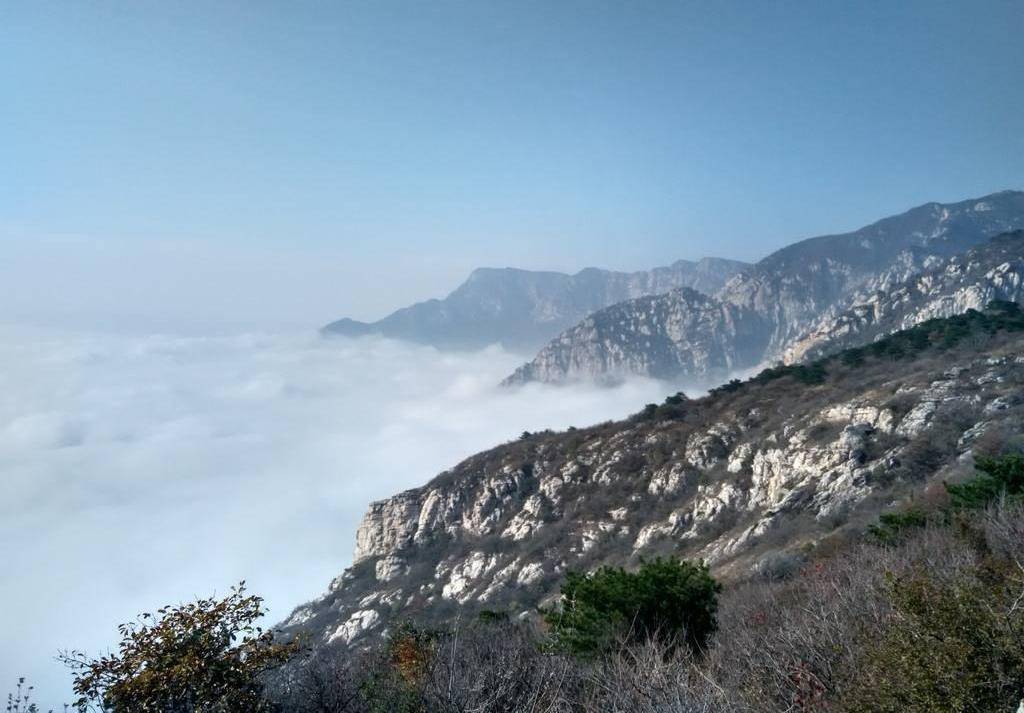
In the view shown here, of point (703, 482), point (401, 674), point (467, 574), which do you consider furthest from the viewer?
point (467, 574)

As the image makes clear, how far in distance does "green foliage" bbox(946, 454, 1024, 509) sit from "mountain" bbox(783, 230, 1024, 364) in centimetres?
9542

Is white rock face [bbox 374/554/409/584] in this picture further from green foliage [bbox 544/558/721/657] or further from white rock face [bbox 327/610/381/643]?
green foliage [bbox 544/558/721/657]

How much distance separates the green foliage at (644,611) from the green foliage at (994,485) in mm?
9384

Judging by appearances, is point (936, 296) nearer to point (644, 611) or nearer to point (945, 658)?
point (644, 611)

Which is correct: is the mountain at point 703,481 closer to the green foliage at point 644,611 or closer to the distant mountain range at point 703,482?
the distant mountain range at point 703,482

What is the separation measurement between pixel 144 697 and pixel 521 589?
46.9m

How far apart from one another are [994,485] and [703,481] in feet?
114

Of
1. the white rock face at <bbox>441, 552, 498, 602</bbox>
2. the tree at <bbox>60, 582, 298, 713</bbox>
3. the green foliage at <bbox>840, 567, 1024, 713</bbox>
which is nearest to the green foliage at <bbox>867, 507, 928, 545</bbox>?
the green foliage at <bbox>840, 567, 1024, 713</bbox>

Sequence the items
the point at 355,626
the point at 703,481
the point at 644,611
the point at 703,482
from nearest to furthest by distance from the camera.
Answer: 1. the point at 644,611
2. the point at 703,482
3. the point at 703,481
4. the point at 355,626

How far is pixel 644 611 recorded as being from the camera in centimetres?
1658

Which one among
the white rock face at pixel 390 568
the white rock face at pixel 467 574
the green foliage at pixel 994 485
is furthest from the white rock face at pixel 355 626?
the green foliage at pixel 994 485

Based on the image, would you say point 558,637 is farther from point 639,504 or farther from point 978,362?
point 978,362

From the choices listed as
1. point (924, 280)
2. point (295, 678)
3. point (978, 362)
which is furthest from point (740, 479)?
point (924, 280)

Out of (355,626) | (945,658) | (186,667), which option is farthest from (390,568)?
(945,658)
